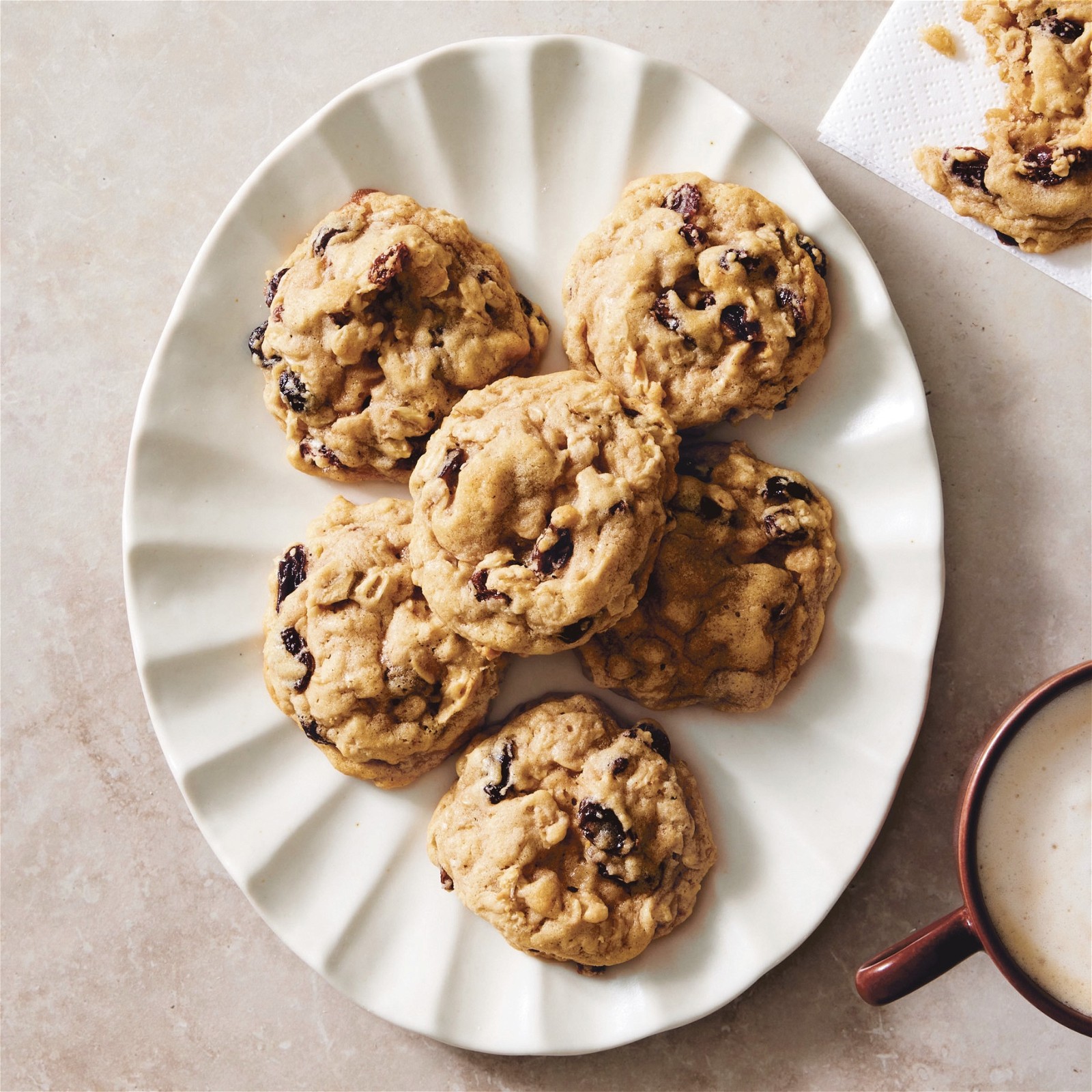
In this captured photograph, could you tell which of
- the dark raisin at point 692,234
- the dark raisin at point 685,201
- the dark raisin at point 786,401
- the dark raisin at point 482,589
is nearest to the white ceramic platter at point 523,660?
the dark raisin at point 786,401

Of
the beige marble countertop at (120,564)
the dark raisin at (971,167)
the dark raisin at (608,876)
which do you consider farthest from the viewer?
the beige marble countertop at (120,564)

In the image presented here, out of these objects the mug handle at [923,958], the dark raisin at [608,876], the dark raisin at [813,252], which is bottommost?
the mug handle at [923,958]

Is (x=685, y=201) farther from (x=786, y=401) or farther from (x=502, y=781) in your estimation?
(x=502, y=781)

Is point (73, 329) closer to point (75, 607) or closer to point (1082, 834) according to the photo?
point (75, 607)

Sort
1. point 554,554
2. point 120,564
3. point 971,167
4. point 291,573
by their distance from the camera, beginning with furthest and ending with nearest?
point 120,564 → point 971,167 → point 291,573 → point 554,554

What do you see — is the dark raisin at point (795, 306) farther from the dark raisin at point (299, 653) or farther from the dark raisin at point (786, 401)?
the dark raisin at point (299, 653)

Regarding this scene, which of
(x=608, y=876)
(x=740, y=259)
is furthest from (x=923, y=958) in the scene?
(x=740, y=259)
